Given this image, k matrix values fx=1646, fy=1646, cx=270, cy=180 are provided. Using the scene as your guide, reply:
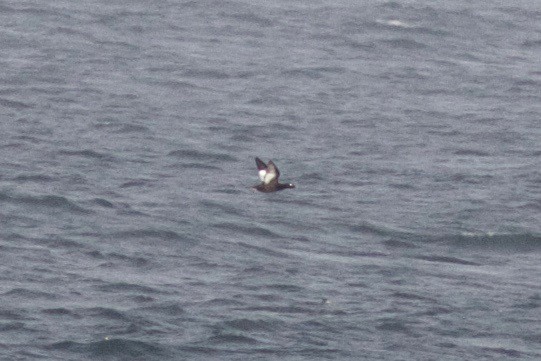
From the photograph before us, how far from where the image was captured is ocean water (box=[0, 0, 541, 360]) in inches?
2702

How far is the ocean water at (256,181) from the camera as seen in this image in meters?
68.6

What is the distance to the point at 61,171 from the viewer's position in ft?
281

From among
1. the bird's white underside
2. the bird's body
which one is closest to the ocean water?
the bird's white underside

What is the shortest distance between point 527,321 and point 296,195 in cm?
1784

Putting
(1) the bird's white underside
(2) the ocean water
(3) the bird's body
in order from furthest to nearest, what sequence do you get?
(2) the ocean water < (1) the bird's white underside < (3) the bird's body

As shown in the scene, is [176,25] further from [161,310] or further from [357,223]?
[161,310]

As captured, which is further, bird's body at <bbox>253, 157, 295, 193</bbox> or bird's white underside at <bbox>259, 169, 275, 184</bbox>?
bird's white underside at <bbox>259, 169, 275, 184</bbox>

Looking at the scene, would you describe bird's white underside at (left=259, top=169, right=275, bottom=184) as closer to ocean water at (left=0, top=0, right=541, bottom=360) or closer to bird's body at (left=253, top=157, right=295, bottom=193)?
bird's body at (left=253, top=157, right=295, bottom=193)

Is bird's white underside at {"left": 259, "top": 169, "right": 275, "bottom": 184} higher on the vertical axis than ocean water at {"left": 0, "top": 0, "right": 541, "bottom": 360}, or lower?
higher

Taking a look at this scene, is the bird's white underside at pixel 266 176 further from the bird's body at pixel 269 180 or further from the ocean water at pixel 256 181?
the ocean water at pixel 256 181

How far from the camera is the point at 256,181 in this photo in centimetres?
8625

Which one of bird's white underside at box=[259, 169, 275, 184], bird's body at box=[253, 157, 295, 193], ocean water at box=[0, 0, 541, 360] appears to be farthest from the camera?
ocean water at box=[0, 0, 541, 360]

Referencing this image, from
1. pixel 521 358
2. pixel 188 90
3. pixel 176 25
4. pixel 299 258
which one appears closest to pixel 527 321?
pixel 521 358

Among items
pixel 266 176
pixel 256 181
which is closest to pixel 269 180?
pixel 266 176
